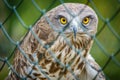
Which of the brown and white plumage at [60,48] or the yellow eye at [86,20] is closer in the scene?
the brown and white plumage at [60,48]

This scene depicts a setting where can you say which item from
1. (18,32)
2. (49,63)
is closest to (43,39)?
(49,63)

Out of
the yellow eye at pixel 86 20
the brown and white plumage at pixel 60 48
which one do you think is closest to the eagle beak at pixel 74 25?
the brown and white plumage at pixel 60 48

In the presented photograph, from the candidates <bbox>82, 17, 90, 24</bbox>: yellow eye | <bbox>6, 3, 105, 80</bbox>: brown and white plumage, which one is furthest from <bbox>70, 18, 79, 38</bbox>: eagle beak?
<bbox>82, 17, 90, 24</bbox>: yellow eye

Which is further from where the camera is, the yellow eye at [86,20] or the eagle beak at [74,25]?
the yellow eye at [86,20]

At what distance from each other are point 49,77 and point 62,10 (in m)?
0.46

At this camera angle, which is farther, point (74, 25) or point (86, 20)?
point (86, 20)

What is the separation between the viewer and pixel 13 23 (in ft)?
24.8

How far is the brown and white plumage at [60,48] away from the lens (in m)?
5.71

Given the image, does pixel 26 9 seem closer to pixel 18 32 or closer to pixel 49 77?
pixel 18 32

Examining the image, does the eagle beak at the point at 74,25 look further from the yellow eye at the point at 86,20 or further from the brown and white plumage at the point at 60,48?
the yellow eye at the point at 86,20

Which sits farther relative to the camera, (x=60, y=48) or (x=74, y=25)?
(x=60, y=48)

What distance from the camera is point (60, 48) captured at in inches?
233

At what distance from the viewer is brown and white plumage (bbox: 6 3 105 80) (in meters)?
5.71

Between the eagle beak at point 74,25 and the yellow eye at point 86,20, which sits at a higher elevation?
the yellow eye at point 86,20
